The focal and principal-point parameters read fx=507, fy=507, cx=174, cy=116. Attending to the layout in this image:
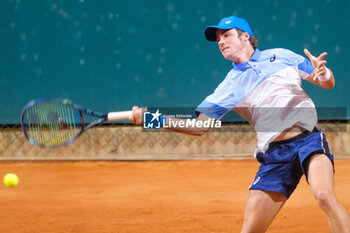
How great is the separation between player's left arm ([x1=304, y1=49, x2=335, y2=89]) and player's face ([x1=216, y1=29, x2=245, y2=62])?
1.35ft

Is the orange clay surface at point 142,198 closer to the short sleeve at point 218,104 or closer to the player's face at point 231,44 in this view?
the short sleeve at point 218,104

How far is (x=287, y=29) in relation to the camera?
7266 millimetres

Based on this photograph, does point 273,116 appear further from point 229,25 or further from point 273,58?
point 229,25

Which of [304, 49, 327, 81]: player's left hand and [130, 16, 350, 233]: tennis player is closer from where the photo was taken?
[130, 16, 350, 233]: tennis player

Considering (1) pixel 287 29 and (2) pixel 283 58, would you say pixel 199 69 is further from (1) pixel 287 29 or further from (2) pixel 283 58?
(2) pixel 283 58

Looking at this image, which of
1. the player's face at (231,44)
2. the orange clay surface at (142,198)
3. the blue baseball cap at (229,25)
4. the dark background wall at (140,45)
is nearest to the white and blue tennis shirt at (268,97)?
the player's face at (231,44)

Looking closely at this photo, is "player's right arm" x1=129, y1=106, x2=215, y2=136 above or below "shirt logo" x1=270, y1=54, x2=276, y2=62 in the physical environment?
below

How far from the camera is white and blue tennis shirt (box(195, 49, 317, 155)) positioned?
278cm

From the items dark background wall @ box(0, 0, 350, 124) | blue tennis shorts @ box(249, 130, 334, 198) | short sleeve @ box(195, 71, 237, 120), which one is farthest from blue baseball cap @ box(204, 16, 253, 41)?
dark background wall @ box(0, 0, 350, 124)

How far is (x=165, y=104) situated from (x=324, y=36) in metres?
2.49

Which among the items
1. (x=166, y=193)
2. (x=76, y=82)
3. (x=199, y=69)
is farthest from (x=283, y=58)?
(x=76, y=82)

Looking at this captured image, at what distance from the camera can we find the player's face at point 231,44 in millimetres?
3058

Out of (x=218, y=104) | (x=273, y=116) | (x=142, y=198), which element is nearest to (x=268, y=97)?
(x=273, y=116)

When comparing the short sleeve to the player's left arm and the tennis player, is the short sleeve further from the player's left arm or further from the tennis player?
the player's left arm
